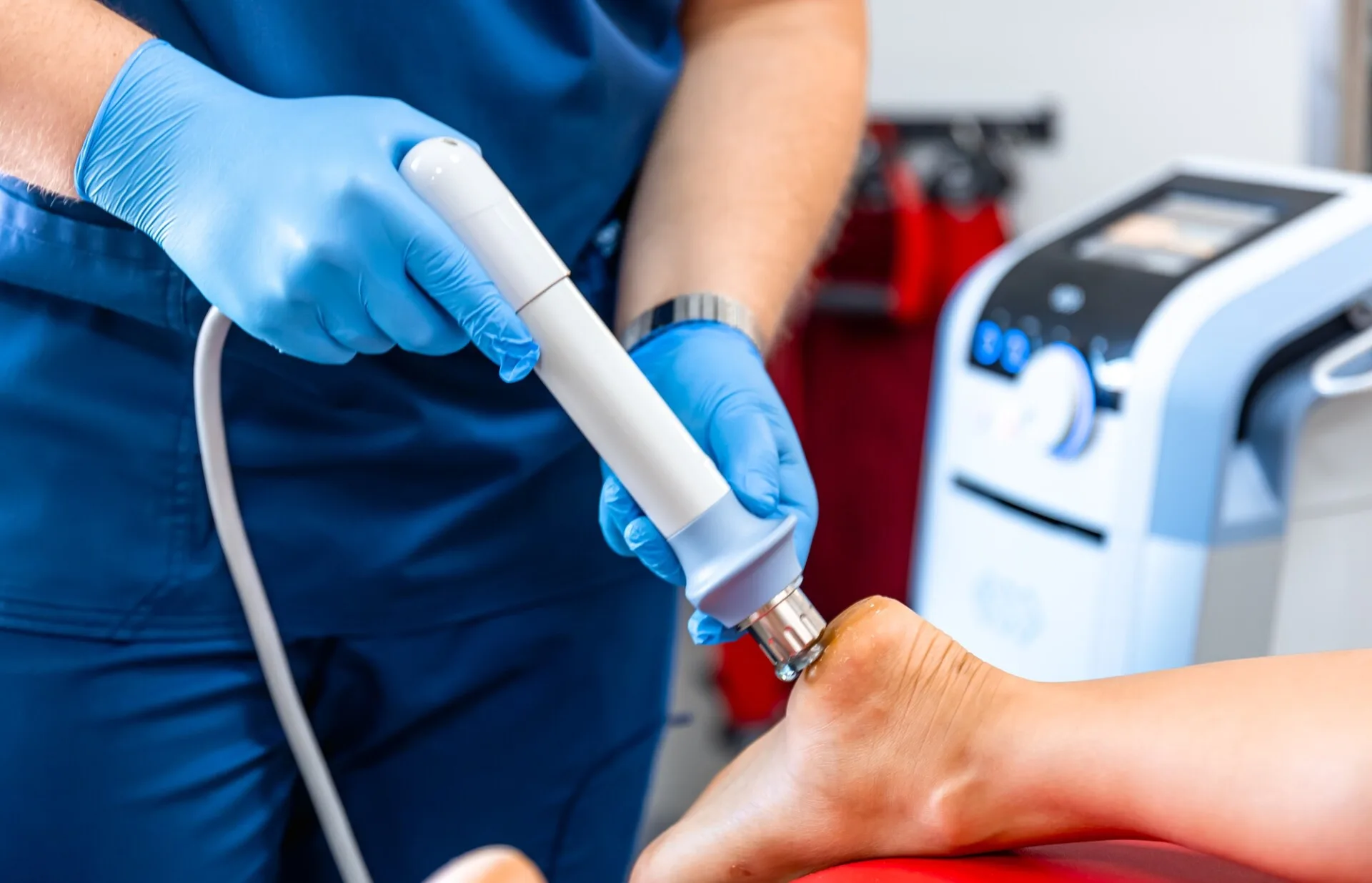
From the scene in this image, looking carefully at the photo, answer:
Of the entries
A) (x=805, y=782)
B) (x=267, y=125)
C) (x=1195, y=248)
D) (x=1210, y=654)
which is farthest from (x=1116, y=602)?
(x=267, y=125)

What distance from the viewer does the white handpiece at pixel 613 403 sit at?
0.63 m

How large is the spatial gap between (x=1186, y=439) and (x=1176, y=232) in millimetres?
263

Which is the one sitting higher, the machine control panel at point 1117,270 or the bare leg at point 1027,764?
the machine control panel at point 1117,270

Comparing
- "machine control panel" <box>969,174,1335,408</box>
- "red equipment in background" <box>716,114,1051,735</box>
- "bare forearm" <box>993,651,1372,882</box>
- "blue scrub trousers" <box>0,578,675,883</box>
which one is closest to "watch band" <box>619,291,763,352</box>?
"blue scrub trousers" <box>0,578,675,883</box>

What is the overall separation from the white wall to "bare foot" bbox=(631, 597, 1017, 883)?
152 cm

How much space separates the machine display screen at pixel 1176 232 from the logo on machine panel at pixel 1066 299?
0.15 ft

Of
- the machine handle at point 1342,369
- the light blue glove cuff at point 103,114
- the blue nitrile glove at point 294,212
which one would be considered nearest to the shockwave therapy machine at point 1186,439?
the machine handle at point 1342,369

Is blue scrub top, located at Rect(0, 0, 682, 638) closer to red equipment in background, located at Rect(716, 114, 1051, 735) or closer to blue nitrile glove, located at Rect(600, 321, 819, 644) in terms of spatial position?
blue nitrile glove, located at Rect(600, 321, 819, 644)

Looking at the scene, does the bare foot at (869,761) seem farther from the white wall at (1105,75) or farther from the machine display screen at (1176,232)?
the white wall at (1105,75)

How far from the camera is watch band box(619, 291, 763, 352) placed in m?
0.86

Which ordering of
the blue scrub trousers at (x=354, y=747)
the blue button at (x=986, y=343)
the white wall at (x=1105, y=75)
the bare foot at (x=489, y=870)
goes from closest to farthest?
the bare foot at (x=489, y=870) → the blue scrub trousers at (x=354, y=747) → the blue button at (x=986, y=343) → the white wall at (x=1105, y=75)

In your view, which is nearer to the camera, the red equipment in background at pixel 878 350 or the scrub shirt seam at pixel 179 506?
the scrub shirt seam at pixel 179 506

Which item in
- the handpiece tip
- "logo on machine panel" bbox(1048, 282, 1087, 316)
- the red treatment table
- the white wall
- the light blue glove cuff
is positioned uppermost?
the white wall

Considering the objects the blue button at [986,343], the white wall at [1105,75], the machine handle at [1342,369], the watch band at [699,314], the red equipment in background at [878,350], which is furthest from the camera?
the red equipment in background at [878,350]
